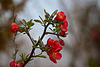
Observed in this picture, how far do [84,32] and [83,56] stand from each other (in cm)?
149

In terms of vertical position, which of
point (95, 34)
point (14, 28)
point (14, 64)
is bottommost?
point (95, 34)

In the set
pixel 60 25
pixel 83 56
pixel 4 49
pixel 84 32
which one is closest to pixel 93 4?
pixel 84 32

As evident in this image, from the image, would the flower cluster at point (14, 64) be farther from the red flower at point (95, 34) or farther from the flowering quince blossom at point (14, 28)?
the red flower at point (95, 34)

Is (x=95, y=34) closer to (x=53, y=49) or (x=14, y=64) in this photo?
(x=53, y=49)

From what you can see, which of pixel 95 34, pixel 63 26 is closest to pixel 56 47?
pixel 63 26

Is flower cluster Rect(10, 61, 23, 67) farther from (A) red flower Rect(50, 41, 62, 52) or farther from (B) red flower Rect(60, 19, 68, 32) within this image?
(B) red flower Rect(60, 19, 68, 32)

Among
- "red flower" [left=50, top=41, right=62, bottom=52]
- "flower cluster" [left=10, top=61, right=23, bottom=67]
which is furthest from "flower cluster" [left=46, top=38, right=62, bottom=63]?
"flower cluster" [left=10, top=61, right=23, bottom=67]

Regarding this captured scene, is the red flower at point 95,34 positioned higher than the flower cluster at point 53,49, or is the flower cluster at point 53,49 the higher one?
the flower cluster at point 53,49

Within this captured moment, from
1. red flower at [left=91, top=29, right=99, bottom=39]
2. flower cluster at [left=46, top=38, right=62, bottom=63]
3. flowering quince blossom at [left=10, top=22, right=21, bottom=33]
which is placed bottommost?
red flower at [left=91, top=29, right=99, bottom=39]

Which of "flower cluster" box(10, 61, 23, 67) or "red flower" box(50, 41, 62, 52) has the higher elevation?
"red flower" box(50, 41, 62, 52)

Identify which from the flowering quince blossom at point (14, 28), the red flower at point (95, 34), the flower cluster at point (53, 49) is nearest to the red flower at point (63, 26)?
the flower cluster at point (53, 49)

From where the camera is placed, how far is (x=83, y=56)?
7258 mm

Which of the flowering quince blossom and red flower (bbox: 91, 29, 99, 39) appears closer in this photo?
the flowering quince blossom

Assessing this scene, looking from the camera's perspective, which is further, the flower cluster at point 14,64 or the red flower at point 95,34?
the red flower at point 95,34
